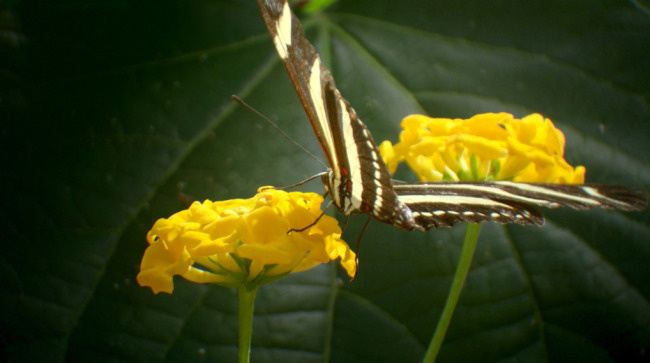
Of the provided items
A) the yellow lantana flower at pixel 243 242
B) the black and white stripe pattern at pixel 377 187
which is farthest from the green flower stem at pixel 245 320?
the black and white stripe pattern at pixel 377 187

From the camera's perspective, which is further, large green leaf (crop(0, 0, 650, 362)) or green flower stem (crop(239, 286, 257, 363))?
large green leaf (crop(0, 0, 650, 362))

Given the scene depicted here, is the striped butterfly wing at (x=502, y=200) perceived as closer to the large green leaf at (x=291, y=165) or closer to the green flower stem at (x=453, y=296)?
the green flower stem at (x=453, y=296)

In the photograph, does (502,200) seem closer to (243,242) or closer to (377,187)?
(377,187)

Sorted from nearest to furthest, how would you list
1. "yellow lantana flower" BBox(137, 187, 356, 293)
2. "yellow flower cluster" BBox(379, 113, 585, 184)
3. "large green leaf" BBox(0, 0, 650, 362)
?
"yellow lantana flower" BBox(137, 187, 356, 293) < "yellow flower cluster" BBox(379, 113, 585, 184) < "large green leaf" BBox(0, 0, 650, 362)

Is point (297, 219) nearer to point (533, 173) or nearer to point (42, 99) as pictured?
point (533, 173)

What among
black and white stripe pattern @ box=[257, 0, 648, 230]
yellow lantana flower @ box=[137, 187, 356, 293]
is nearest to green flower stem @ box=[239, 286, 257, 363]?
yellow lantana flower @ box=[137, 187, 356, 293]

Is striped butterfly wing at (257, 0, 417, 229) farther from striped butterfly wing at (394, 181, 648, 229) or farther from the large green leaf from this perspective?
the large green leaf

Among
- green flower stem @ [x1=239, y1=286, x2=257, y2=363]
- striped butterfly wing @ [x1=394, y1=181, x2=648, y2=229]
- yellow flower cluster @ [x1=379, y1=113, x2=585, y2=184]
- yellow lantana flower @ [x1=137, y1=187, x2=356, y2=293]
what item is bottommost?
green flower stem @ [x1=239, y1=286, x2=257, y2=363]
